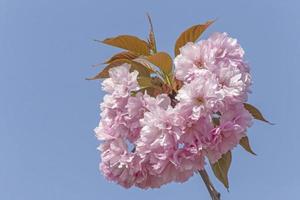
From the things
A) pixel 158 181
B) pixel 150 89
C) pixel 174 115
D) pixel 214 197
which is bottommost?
pixel 214 197

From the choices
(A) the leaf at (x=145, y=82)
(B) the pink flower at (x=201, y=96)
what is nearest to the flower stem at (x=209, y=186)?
(B) the pink flower at (x=201, y=96)

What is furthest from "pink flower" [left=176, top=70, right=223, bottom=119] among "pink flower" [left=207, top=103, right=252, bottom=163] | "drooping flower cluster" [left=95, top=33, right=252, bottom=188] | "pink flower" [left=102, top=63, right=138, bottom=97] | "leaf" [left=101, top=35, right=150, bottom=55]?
"leaf" [left=101, top=35, right=150, bottom=55]

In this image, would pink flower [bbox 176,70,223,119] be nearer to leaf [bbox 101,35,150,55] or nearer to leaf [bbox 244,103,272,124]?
leaf [bbox 244,103,272,124]

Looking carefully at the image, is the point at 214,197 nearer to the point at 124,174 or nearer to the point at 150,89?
the point at 124,174

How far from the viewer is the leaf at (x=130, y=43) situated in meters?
3.33

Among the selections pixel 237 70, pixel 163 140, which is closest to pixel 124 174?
pixel 163 140

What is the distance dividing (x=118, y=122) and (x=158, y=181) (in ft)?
1.23

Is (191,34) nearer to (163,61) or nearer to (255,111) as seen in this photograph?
(163,61)

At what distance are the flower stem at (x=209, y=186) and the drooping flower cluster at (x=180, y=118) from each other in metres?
0.15

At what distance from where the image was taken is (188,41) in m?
3.27

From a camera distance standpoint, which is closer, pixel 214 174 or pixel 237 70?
pixel 237 70

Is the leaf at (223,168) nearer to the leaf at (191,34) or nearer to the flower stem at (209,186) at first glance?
the flower stem at (209,186)

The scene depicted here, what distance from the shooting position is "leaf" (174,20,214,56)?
10.6 feet

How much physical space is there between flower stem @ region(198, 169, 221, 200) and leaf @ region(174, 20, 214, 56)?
0.75 meters
